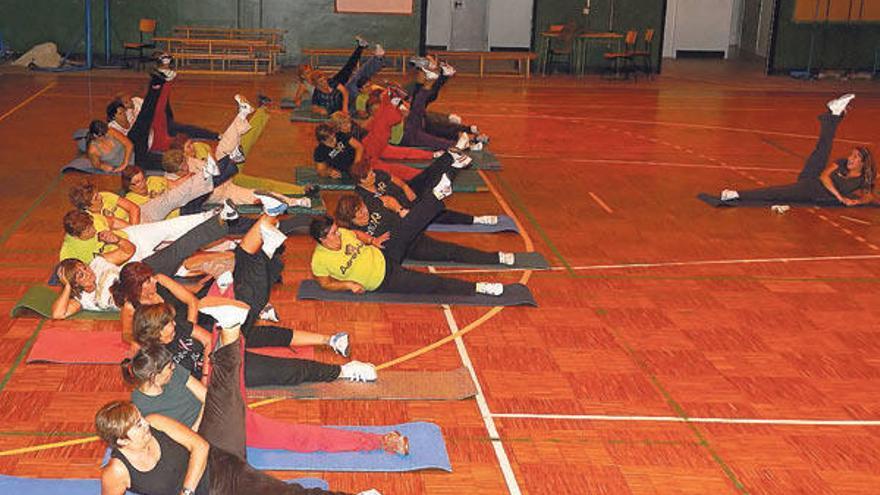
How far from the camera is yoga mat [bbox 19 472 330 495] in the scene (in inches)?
212

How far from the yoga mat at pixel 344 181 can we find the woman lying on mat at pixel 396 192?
62 cm

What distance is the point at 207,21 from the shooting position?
2314cm

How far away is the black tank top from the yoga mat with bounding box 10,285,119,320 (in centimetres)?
324

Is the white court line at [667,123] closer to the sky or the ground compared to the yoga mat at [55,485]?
closer to the sky

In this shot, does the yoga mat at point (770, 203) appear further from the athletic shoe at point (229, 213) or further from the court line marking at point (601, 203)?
the athletic shoe at point (229, 213)

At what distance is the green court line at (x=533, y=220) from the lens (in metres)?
9.86

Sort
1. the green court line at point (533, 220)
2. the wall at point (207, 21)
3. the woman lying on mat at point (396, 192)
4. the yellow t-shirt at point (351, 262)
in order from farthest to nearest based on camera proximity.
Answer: the wall at point (207, 21)
the green court line at point (533, 220)
the woman lying on mat at point (396, 192)
the yellow t-shirt at point (351, 262)

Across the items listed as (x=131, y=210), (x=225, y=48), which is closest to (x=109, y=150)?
(x=131, y=210)

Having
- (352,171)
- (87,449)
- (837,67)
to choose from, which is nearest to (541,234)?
(352,171)

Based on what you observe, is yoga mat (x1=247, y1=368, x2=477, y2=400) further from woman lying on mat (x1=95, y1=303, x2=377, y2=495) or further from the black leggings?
the black leggings

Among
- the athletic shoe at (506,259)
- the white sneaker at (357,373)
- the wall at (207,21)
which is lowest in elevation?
the white sneaker at (357,373)

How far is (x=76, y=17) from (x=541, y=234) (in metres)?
15.7

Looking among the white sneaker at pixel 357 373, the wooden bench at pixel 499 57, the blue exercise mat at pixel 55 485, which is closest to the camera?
the blue exercise mat at pixel 55 485

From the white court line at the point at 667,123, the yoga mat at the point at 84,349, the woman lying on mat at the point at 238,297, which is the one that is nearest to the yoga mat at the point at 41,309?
the yoga mat at the point at 84,349
